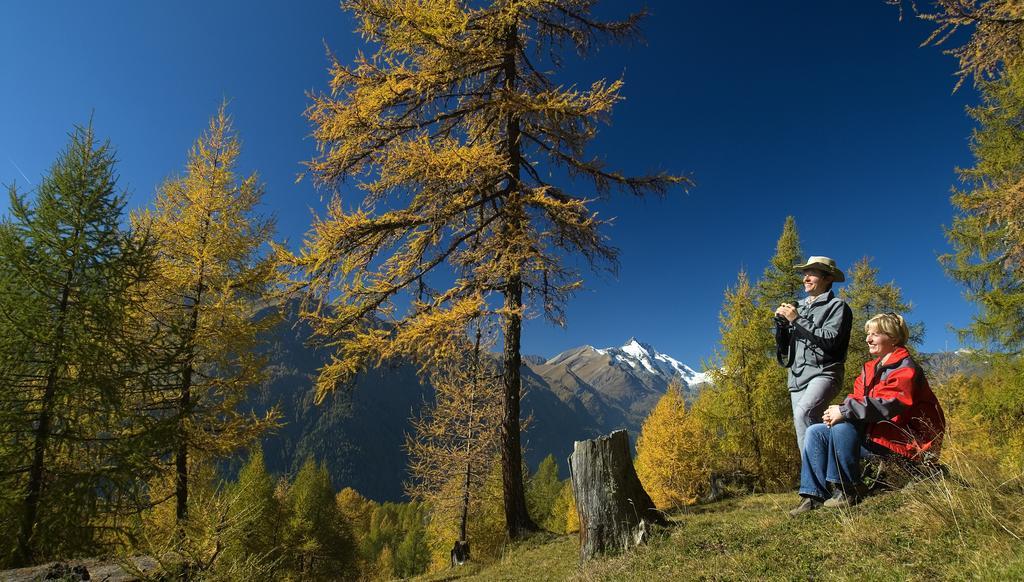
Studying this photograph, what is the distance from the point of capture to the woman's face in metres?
3.66

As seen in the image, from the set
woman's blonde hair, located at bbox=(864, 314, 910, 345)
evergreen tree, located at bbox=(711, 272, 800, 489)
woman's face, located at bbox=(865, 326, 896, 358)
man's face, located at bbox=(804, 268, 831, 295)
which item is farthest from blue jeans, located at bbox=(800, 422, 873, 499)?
evergreen tree, located at bbox=(711, 272, 800, 489)

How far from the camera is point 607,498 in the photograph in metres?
4.34

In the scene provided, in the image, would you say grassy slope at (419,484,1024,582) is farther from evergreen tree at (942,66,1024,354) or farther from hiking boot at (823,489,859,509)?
evergreen tree at (942,66,1024,354)

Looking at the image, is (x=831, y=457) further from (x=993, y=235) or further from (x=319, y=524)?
(x=319, y=524)

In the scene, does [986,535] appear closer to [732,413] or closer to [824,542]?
[824,542]

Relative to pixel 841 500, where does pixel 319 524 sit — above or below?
below

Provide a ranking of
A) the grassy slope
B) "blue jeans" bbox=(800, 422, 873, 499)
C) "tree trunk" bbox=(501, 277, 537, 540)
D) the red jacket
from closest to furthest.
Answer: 1. the grassy slope
2. the red jacket
3. "blue jeans" bbox=(800, 422, 873, 499)
4. "tree trunk" bbox=(501, 277, 537, 540)

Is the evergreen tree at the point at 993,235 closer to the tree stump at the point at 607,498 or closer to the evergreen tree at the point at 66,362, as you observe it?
the tree stump at the point at 607,498

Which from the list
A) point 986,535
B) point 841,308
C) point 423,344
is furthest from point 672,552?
point 423,344

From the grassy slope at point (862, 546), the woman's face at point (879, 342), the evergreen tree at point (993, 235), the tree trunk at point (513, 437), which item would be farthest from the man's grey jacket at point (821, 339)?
the evergreen tree at point (993, 235)

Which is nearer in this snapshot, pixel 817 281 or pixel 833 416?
pixel 833 416

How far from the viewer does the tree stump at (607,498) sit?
4.30m

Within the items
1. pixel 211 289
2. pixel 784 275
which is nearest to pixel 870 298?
pixel 784 275

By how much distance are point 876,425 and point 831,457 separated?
448 millimetres
